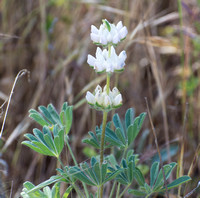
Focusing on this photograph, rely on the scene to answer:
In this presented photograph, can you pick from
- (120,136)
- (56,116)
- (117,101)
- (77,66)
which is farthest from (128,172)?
(77,66)

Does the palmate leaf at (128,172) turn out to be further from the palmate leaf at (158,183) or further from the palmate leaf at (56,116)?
the palmate leaf at (56,116)

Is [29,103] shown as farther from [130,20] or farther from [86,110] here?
[130,20]

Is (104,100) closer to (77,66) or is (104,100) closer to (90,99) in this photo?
(90,99)

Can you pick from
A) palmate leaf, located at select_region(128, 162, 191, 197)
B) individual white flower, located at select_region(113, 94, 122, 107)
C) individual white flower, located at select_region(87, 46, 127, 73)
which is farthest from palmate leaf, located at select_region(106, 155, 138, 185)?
individual white flower, located at select_region(87, 46, 127, 73)

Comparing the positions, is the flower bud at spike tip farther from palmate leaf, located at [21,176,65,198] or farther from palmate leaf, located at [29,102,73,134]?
palmate leaf, located at [21,176,65,198]

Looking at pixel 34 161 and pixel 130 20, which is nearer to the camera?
pixel 34 161

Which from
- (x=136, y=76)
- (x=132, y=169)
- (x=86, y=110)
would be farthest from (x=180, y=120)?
(x=132, y=169)

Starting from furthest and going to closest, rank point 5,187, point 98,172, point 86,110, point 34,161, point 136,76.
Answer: point 136,76
point 86,110
point 34,161
point 5,187
point 98,172

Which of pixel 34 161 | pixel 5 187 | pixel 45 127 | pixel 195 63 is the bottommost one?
pixel 34 161

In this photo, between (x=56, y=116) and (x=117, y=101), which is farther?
(x=56, y=116)
